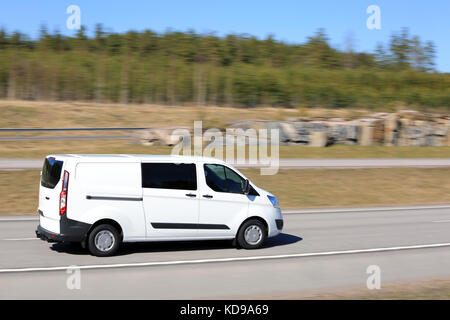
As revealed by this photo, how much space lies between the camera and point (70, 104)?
5928 centimetres

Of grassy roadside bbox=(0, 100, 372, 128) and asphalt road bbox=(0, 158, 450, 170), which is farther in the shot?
grassy roadside bbox=(0, 100, 372, 128)

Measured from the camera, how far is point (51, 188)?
10.2 m

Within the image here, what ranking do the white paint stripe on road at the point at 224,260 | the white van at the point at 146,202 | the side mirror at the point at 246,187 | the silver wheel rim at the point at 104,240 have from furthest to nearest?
the side mirror at the point at 246,187, the silver wheel rim at the point at 104,240, the white van at the point at 146,202, the white paint stripe on road at the point at 224,260

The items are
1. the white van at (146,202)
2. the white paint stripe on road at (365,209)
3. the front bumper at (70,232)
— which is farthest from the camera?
the white paint stripe on road at (365,209)

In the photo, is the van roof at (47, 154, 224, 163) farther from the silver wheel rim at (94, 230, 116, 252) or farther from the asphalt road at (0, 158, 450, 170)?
the asphalt road at (0, 158, 450, 170)

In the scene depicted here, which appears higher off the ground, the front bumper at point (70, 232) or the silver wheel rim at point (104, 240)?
the front bumper at point (70, 232)

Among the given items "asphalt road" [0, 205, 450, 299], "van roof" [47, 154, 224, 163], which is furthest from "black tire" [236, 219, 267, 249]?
"van roof" [47, 154, 224, 163]

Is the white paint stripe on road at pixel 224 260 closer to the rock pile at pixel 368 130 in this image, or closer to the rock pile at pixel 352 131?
the rock pile at pixel 352 131

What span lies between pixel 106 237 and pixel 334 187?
47.0 ft

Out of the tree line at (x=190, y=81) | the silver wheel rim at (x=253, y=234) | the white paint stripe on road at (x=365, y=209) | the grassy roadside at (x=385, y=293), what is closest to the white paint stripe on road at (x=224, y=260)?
the silver wheel rim at (x=253, y=234)

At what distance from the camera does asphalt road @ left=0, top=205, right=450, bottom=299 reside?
26.0ft

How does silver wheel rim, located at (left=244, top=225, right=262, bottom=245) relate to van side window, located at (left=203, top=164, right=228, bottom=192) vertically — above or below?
below

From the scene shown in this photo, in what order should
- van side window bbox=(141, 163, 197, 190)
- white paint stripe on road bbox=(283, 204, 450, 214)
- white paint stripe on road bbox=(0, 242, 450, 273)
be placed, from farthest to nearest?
white paint stripe on road bbox=(283, 204, 450, 214) → van side window bbox=(141, 163, 197, 190) → white paint stripe on road bbox=(0, 242, 450, 273)

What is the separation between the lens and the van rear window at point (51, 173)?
10094mm
